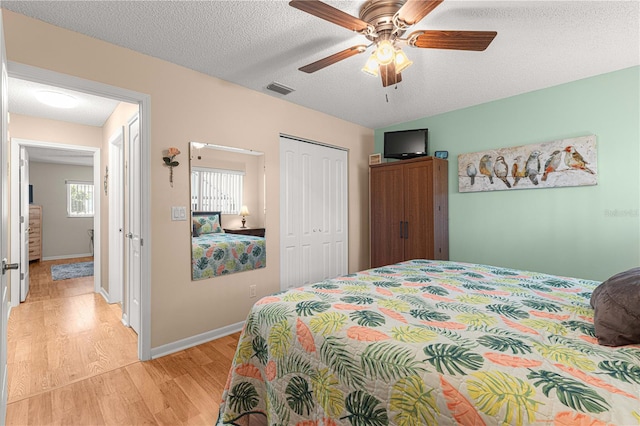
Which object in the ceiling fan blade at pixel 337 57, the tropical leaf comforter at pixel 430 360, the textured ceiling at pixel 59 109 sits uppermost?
the textured ceiling at pixel 59 109

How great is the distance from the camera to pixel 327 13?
147 cm

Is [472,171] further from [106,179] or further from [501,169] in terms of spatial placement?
[106,179]

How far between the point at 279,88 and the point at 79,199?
286 inches

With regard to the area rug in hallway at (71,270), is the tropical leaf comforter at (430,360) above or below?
above

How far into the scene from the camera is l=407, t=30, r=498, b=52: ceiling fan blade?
1588 mm

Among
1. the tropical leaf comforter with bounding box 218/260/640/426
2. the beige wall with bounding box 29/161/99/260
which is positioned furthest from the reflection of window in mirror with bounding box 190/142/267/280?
the beige wall with bounding box 29/161/99/260

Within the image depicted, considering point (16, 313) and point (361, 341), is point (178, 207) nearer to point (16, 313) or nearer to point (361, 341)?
point (361, 341)

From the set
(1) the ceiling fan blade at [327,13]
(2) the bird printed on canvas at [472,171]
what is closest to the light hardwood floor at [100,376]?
(1) the ceiling fan blade at [327,13]

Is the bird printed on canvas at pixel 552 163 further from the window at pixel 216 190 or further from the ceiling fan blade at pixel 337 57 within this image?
the window at pixel 216 190

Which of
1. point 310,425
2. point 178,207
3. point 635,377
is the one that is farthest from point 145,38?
point 635,377

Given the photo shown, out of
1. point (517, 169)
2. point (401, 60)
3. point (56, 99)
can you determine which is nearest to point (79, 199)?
point (56, 99)

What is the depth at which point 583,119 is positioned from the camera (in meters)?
2.80

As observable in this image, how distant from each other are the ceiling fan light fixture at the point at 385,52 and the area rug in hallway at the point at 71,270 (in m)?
6.11

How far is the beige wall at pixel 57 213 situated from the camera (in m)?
6.78
